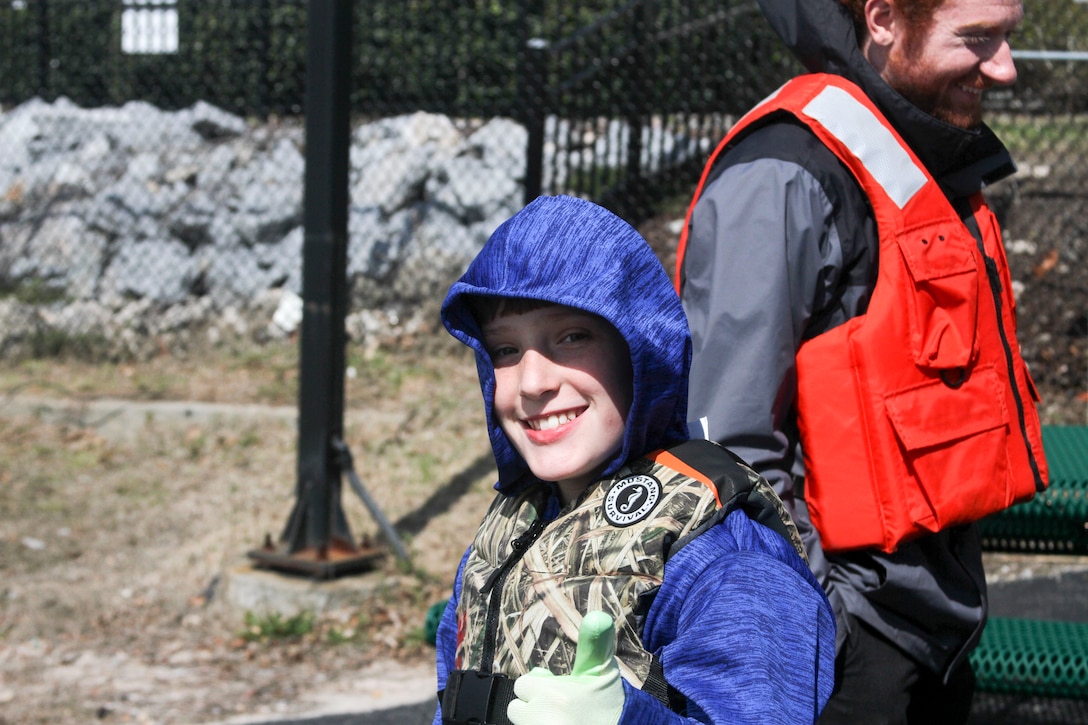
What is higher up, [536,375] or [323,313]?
[536,375]

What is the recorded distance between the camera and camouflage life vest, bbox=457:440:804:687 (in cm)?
149

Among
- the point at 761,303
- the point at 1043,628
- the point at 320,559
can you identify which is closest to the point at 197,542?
the point at 320,559

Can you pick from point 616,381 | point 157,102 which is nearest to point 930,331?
point 616,381

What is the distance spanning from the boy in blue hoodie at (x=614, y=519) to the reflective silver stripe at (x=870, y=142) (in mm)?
648

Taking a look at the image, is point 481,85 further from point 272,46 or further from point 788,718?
point 788,718

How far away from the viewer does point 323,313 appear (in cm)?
481

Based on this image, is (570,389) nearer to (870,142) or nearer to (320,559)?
(870,142)

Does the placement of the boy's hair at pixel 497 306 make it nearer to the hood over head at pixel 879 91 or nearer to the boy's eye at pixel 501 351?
the boy's eye at pixel 501 351

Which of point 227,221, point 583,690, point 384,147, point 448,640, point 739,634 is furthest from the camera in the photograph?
point 384,147

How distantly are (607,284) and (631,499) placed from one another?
275mm

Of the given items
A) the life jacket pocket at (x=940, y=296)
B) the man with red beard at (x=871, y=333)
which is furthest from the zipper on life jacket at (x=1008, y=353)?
the life jacket pocket at (x=940, y=296)

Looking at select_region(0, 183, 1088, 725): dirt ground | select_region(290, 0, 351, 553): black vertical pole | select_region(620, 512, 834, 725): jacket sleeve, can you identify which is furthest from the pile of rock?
select_region(620, 512, 834, 725): jacket sleeve

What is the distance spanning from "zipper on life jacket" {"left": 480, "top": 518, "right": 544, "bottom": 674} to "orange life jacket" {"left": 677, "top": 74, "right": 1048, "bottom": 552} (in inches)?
23.4

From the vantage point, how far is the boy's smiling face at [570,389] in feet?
5.32
